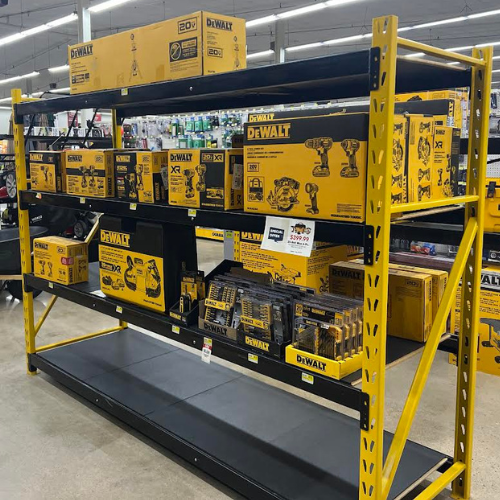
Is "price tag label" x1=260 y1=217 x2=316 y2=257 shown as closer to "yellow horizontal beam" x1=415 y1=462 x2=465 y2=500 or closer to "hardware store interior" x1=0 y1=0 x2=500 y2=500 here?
"hardware store interior" x1=0 y1=0 x2=500 y2=500

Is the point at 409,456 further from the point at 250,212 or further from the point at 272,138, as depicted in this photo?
the point at 272,138

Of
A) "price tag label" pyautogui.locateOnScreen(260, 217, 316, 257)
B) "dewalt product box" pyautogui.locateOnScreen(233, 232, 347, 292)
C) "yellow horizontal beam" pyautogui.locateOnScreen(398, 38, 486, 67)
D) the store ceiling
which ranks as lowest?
"dewalt product box" pyautogui.locateOnScreen(233, 232, 347, 292)

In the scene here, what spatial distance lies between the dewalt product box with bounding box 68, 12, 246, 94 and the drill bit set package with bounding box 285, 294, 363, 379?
1111 millimetres

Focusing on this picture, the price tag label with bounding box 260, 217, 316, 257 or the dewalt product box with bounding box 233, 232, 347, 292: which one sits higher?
the price tag label with bounding box 260, 217, 316, 257

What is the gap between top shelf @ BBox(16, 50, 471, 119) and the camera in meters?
1.75

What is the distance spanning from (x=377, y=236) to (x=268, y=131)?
590mm

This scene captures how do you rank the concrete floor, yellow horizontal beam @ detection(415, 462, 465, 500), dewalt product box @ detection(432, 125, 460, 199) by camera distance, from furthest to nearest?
the concrete floor < yellow horizontal beam @ detection(415, 462, 465, 500) < dewalt product box @ detection(432, 125, 460, 199)

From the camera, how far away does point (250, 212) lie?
2098 mm

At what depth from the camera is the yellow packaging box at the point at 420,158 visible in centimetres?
190

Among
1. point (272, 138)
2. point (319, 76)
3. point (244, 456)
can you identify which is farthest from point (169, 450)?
point (319, 76)

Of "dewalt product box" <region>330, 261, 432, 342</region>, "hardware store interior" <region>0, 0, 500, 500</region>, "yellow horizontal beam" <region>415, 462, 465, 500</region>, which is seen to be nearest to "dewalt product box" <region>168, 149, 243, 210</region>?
"hardware store interior" <region>0, 0, 500, 500</region>

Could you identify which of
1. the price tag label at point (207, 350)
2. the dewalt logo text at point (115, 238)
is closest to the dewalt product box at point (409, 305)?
the price tag label at point (207, 350)

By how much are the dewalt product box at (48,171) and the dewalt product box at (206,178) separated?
1.10 m

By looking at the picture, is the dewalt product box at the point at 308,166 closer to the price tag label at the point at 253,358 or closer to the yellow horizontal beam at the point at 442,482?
the price tag label at the point at 253,358
